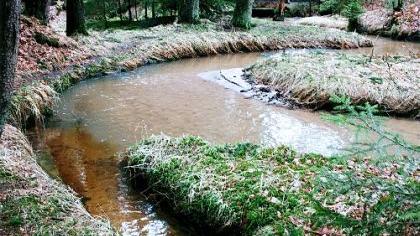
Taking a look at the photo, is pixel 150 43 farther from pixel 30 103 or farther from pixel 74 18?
pixel 30 103

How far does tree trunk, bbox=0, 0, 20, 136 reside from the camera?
462 centimetres

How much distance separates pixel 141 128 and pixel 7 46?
4265 millimetres

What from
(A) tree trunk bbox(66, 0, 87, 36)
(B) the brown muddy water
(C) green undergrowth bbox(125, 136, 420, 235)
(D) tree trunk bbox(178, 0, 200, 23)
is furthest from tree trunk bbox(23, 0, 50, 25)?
(C) green undergrowth bbox(125, 136, 420, 235)

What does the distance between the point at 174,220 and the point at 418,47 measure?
17432mm

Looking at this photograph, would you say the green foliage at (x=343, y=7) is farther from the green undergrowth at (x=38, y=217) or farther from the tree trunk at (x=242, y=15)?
the green undergrowth at (x=38, y=217)

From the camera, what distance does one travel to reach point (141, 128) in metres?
8.87

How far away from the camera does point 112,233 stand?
4.57 metres

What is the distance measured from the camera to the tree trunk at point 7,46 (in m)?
4.62

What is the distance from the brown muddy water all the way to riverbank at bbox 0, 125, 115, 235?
0.68 m

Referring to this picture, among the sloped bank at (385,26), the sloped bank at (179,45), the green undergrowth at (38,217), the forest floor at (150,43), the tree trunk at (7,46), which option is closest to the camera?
the green undergrowth at (38,217)

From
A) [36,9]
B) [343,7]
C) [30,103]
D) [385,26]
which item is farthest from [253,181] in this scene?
[343,7]

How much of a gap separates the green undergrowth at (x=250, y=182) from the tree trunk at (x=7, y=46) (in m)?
2.03

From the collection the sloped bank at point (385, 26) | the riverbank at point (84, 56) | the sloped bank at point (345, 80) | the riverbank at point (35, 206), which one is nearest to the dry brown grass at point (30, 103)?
the riverbank at point (84, 56)

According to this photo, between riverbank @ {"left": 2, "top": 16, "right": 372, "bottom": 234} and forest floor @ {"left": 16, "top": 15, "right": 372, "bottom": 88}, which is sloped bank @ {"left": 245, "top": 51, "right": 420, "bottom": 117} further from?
riverbank @ {"left": 2, "top": 16, "right": 372, "bottom": 234}
